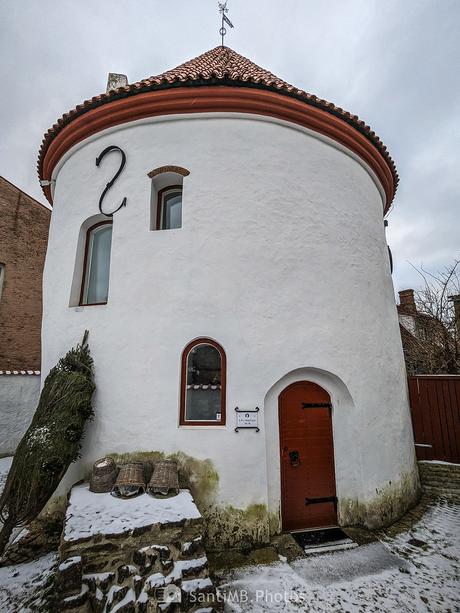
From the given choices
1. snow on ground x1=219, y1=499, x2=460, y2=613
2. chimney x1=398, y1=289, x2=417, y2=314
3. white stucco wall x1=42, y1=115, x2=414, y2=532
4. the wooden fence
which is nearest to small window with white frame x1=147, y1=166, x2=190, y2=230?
white stucco wall x1=42, y1=115, x2=414, y2=532

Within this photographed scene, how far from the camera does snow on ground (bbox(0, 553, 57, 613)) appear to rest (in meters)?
3.12

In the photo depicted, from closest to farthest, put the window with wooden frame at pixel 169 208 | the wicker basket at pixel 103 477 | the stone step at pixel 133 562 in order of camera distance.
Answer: the stone step at pixel 133 562
the wicker basket at pixel 103 477
the window with wooden frame at pixel 169 208

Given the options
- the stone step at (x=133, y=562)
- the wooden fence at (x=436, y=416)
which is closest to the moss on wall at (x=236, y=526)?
the stone step at (x=133, y=562)

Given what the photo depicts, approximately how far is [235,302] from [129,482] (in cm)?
263

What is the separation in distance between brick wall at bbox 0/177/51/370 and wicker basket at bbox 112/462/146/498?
9.75m

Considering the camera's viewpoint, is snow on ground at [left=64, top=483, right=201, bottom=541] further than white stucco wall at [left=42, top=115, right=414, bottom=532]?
No

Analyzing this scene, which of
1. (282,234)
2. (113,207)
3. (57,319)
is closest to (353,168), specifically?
(282,234)

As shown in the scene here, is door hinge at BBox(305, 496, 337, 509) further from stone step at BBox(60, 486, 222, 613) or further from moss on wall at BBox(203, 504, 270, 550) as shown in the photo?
stone step at BBox(60, 486, 222, 613)

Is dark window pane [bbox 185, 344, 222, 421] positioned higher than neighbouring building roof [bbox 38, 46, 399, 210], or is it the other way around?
neighbouring building roof [bbox 38, 46, 399, 210]

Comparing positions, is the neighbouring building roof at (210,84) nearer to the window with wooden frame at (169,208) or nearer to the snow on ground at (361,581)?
the window with wooden frame at (169,208)

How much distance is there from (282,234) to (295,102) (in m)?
2.31

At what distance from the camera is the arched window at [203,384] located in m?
4.43

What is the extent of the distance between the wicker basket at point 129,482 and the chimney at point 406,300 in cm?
1626

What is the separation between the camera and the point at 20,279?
1241cm
